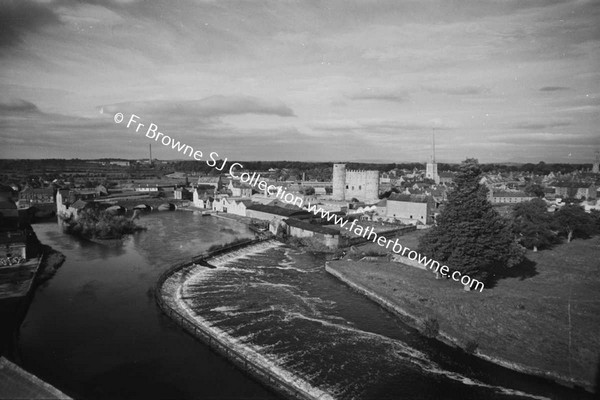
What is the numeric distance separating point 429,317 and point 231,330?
7421 mm

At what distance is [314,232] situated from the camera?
27.8 m

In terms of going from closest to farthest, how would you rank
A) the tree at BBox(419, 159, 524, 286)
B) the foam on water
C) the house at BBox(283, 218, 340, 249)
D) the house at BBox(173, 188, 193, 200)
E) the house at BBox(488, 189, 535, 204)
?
the foam on water
the tree at BBox(419, 159, 524, 286)
the house at BBox(283, 218, 340, 249)
the house at BBox(488, 189, 535, 204)
the house at BBox(173, 188, 193, 200)

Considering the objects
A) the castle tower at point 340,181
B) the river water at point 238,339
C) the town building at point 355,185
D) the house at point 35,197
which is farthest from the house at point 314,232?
the house at point 35,197

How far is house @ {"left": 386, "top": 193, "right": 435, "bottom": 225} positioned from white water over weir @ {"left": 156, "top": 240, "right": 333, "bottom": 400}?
2087 cm

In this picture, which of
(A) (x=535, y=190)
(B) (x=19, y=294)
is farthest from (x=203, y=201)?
(A) (x=535, y=190)

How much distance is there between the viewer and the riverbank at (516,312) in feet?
38.4

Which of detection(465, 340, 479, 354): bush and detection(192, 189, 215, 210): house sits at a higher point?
detection(192, 189, 215, 210): house

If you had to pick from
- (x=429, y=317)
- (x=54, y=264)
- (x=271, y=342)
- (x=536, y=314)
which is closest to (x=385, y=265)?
(x=429, y=317)

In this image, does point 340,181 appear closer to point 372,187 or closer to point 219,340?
point 372,187

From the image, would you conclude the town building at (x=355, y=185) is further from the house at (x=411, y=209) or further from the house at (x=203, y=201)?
the house at (x=203, y=201)

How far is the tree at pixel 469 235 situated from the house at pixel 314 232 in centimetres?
842

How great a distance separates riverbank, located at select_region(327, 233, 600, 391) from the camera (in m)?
11.7

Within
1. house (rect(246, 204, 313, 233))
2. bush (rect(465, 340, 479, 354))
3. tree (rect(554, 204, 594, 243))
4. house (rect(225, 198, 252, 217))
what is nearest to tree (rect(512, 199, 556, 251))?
tree (rect(554, 204, 594, 243))

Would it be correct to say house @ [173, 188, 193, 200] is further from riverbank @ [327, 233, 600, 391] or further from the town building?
riverbank @ [327, 233, 600, 391]
